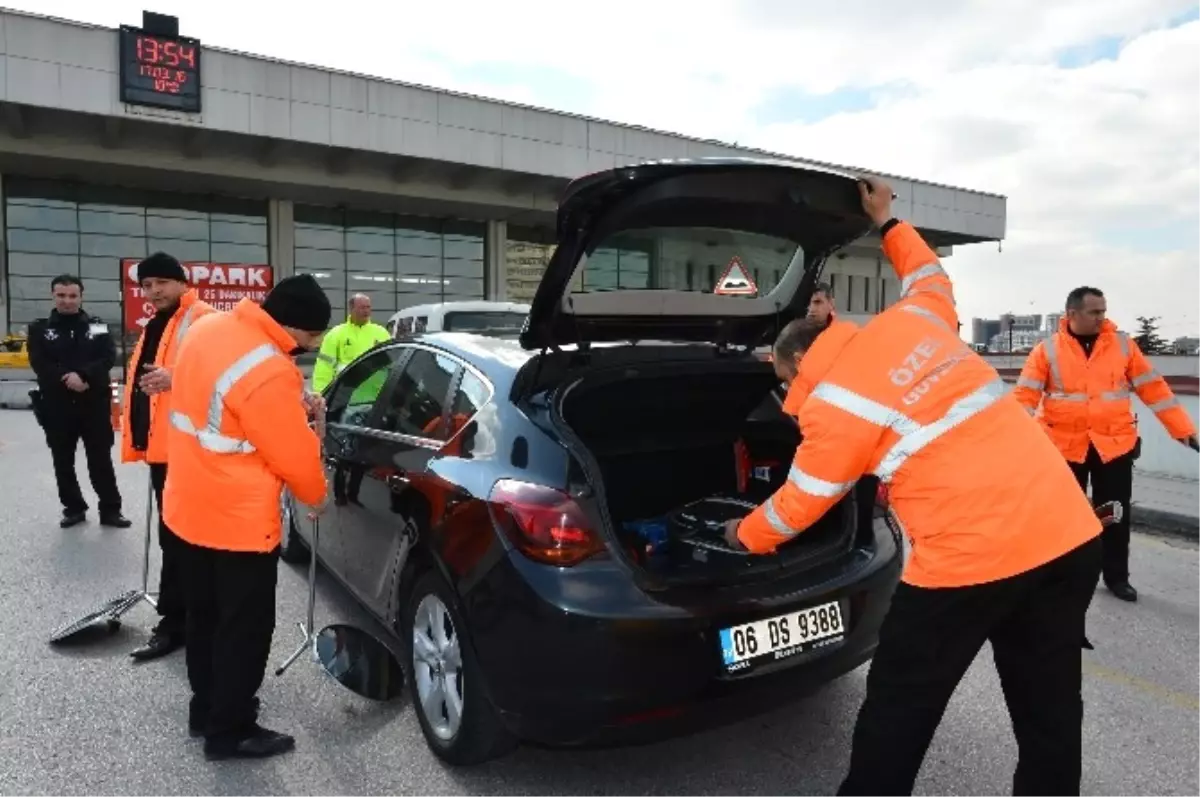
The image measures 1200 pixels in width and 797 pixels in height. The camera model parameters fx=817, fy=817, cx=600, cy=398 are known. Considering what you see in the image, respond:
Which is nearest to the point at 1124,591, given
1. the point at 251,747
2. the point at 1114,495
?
the point at 1114,495

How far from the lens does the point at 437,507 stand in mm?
2729

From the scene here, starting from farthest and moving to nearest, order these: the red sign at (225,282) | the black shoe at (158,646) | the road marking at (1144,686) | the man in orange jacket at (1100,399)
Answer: the red sign at (225,282) → the man in orange jacket at (1100,399) → the black shoe at (158,646) → the road marking at (1144,686)

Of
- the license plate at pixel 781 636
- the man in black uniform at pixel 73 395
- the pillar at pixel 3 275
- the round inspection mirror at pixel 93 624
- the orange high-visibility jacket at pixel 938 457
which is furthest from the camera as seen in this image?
the pillar at pixel 3 275

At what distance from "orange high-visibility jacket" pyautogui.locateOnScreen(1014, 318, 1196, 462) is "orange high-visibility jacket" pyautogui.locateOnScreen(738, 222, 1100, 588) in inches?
110

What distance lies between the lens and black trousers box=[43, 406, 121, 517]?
599cm

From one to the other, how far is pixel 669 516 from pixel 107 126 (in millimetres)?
21770

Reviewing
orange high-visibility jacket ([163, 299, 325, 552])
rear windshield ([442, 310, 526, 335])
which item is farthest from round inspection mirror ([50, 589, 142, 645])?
rear windshield ([442, 310, 526, 335])

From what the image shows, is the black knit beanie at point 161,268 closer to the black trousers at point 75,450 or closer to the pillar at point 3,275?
the black trousers at point 75,450

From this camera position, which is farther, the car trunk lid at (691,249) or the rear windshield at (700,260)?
the rear windshield at (700,260)

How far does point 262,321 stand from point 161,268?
1320 millimetres

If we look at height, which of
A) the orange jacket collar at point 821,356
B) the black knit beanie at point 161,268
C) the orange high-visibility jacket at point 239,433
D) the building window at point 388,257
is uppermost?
the building window at point 388,257

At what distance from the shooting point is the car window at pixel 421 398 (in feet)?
10.2

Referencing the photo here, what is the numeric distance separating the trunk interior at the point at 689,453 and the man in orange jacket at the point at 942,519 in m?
0.67

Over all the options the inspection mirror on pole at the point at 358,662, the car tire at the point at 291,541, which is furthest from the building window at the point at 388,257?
the inspection mirror on pole at the point at 358,662
